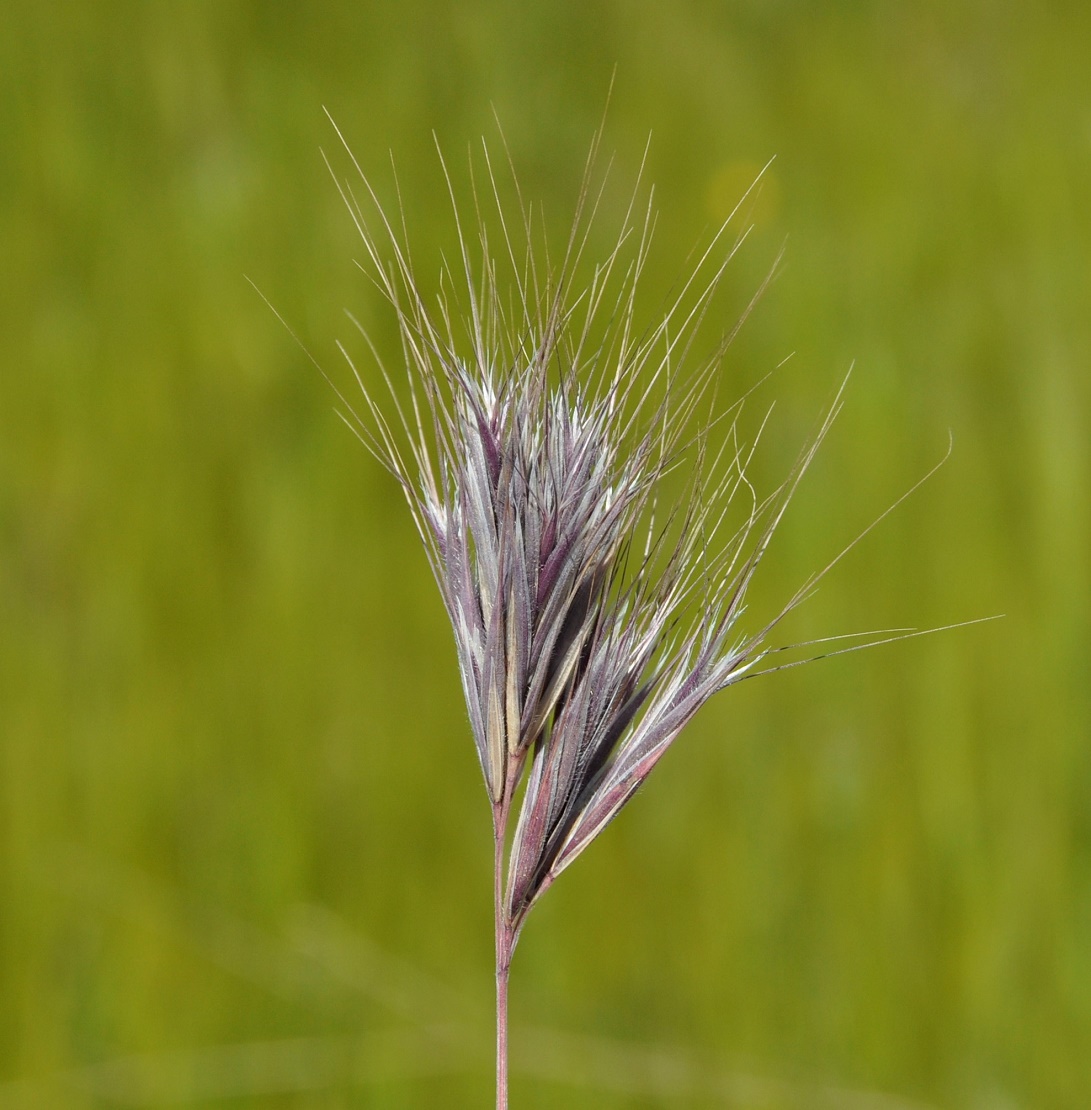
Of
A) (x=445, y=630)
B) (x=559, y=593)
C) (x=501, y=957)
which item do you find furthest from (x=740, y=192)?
(x=501, y=957)

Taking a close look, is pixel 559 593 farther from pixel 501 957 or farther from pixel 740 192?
pixel 740 192

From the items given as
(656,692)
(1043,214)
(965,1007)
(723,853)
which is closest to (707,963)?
(723,853)

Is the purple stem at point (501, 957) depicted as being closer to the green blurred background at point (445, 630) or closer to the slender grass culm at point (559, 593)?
the slender grass culm at point (559, 593)

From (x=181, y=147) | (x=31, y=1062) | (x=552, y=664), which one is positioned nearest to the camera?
(x=552, y=664)

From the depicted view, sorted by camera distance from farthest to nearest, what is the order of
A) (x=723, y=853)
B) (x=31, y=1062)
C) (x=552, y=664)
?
1. (x=723, y=853)
2. (x=31, y=1062)
3. (x=552, y=664)

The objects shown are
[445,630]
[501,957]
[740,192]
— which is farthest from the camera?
[740,192]

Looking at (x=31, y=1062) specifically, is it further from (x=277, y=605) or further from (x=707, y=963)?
(x=707, y=963)
